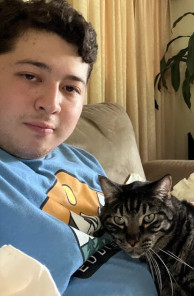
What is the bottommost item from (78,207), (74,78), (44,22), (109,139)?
(78,207)

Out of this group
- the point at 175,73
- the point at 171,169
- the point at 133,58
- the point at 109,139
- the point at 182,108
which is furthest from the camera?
the point at 182,108

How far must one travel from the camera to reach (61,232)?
648 mm

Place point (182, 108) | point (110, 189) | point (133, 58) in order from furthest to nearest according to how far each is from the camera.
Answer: point (182, 108)
point (133, 58)
point (110, 189)

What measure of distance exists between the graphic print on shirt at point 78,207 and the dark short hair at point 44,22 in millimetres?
323

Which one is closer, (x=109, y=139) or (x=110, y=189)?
(x=110, y=189)

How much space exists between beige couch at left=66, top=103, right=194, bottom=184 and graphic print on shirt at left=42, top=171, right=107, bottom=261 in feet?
1.28

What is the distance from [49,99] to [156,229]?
16.1 inches

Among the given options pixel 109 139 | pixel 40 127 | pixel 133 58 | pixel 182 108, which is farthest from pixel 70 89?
pixel 182 108

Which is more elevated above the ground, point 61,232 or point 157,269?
point 61,232

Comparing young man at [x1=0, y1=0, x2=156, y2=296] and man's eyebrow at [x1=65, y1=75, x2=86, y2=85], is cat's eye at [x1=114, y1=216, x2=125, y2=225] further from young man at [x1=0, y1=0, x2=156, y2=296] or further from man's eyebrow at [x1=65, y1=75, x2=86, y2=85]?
man's eyebrow at [x1=65, y1=75, x2=86, y2=85]

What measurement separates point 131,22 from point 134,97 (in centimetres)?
52

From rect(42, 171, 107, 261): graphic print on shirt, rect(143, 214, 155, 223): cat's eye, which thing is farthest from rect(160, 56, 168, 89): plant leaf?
rect(143, 214, 155, 223): cat's eye

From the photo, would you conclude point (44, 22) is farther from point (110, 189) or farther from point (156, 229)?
point (156, 229)

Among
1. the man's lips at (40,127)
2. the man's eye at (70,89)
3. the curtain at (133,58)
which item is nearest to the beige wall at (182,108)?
the curtain at (133,58)
